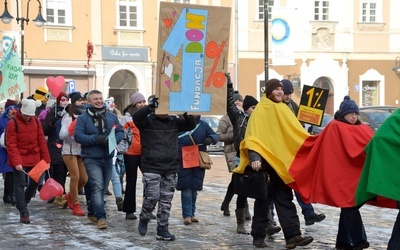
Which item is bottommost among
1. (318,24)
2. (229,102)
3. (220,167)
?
(220,167)

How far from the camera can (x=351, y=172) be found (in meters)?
7.68

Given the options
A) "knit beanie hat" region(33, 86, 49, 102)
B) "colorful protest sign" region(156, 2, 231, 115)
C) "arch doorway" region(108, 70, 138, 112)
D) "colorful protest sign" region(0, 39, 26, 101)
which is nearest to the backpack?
"colorful protest sign" region(156, 2, 231, 115)

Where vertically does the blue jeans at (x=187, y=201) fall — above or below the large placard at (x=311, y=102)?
below

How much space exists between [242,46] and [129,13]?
19.8ft

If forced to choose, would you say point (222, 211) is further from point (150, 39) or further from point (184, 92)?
point (150, 39)

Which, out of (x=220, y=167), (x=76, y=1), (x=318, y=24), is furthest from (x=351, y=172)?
(x=318, y=24)

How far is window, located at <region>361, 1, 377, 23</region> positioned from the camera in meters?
39.6

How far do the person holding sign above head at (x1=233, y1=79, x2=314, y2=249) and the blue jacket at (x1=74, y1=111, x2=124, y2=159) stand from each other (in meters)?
2.17

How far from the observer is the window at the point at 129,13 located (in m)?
35.4

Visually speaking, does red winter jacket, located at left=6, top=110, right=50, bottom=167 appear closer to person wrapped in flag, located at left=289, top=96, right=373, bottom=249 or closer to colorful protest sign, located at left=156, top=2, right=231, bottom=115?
colorful protest sign, located at left=156, top=2, right=231, bottom=115

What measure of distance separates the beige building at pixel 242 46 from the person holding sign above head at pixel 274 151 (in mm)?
23413

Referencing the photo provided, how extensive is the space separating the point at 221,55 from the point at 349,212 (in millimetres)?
2321

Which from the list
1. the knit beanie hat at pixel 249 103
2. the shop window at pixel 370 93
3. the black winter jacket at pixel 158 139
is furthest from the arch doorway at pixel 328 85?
the black winter jacket at pixel 158 139

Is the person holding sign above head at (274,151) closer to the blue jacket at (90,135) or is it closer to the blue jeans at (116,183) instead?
the blue jacket at (90,135)
